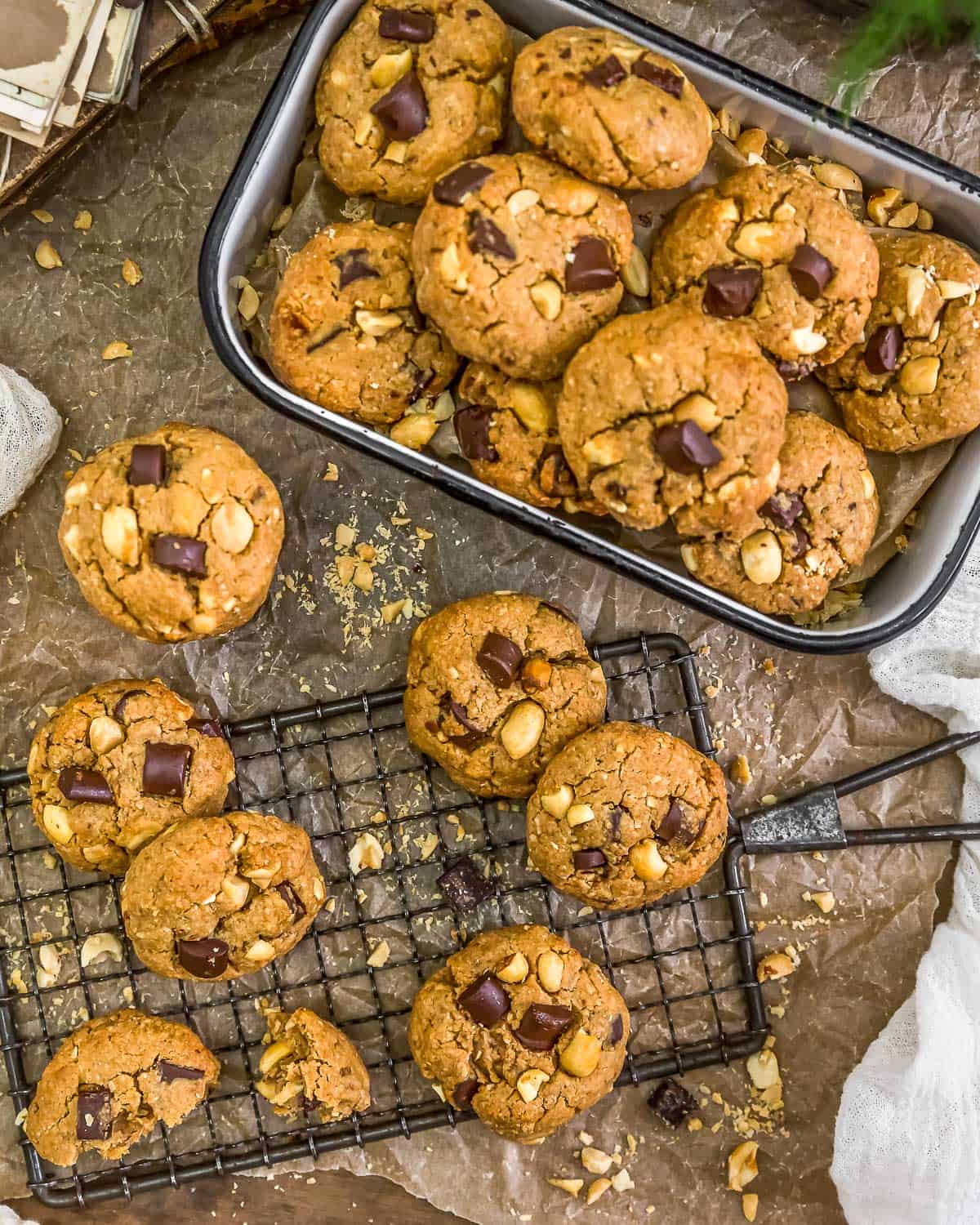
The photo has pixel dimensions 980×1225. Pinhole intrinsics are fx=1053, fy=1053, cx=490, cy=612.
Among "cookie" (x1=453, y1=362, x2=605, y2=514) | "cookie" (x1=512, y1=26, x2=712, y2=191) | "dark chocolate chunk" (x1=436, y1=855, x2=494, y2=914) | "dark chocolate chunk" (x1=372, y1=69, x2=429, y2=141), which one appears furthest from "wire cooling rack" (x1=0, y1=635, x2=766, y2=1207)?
"dark chocolate chunk" (x1=372, y1=69, x2=429, y2=141)

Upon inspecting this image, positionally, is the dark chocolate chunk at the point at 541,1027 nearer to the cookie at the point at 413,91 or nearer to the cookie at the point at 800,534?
the cookie at the point at 800,534

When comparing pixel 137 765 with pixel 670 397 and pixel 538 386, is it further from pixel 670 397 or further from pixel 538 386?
pixel 670 397

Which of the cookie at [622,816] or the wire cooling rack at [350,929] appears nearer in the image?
the cookie at [622,816]

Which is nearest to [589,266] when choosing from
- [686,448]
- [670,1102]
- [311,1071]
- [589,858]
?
[686,448]

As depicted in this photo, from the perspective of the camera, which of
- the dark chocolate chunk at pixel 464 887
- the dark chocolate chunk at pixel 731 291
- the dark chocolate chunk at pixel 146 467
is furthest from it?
the dark chocolate chunk at pixel 464 887

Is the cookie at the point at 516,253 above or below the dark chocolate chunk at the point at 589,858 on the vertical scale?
above

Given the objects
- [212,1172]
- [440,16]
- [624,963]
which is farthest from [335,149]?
[212,1172]

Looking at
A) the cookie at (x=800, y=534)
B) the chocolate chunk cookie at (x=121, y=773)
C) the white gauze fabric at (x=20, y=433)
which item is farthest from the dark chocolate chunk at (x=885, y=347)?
the white gauze fabric at (x=20, y=433)
